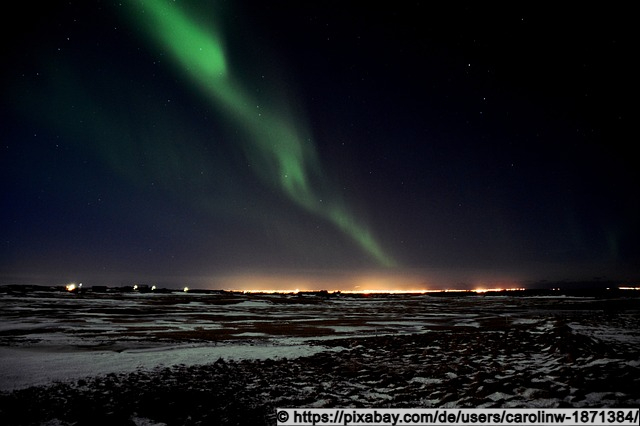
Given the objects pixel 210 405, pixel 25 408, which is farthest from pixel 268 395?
pixel 25 408

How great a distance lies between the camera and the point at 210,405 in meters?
5.36

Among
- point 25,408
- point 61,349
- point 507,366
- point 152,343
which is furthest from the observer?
point 152,343

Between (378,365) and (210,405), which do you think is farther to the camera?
(378,365)

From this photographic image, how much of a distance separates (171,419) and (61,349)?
22.8 feet

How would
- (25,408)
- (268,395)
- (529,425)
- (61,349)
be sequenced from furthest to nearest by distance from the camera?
(61,349) < (268,395) < (25,408) < (529,425)

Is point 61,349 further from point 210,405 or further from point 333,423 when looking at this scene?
point 333,423

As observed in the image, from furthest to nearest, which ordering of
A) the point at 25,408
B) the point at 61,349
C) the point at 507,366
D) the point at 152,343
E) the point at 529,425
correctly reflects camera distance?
the point at 152,343 → the point at 61,349 → the point at 507,366 → the point at 25,408 → the point at 529,425

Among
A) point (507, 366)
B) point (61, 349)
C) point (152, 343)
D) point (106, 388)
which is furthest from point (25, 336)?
point (507, 366)

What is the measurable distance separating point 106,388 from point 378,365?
512 centimetres

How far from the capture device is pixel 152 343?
35.7ft

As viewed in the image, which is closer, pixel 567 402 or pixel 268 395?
pixel 567 402

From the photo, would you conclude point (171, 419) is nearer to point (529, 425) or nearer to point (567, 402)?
point (529, 425)

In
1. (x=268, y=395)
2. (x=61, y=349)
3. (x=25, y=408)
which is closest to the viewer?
(x=25, y=408)

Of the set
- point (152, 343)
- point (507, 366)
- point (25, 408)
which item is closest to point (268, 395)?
point (25, 408)
